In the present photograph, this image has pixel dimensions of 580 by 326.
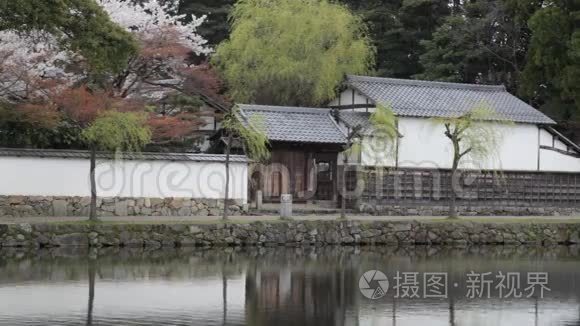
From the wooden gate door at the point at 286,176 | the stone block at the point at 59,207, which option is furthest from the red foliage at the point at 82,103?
the wooden gate door at the point at 286,176

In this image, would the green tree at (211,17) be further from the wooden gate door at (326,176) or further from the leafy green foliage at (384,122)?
the leafy green foliage at (384,122)

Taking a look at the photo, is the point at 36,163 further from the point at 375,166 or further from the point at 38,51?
the point at 375,166

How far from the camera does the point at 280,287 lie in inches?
622

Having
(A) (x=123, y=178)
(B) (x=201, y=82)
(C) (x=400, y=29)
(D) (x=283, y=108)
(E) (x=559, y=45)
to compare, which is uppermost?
(C) (x=400, y=29)

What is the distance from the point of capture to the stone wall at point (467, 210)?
28.1m

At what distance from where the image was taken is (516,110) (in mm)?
31297

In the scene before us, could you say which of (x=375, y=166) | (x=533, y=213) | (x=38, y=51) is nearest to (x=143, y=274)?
(x=38, y=51)

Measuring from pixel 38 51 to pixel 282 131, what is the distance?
7.70m

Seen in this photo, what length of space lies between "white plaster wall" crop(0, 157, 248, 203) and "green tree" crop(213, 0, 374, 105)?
5260 millimetres

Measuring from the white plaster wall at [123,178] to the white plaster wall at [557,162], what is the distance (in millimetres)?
11220

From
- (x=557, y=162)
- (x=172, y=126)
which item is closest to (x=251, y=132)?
(x=172, y=126)

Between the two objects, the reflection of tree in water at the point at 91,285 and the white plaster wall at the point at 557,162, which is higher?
the white plaster wall at the point at 557,162

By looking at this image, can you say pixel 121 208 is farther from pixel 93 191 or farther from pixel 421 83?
pixel 421 83

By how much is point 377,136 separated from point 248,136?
16.4ft
